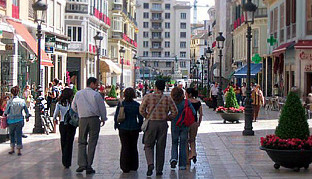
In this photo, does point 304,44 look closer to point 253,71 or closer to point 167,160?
point 253,71

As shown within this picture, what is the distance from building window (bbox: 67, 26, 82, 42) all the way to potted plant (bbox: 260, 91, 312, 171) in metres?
39.6

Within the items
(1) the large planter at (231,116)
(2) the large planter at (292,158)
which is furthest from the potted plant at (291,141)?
(1) the large planter at (231,116)

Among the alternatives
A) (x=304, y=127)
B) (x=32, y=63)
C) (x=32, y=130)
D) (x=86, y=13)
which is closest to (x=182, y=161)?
(x=304, y=127)

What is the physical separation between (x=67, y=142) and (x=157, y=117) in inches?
83.6

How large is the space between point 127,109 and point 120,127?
369 mm

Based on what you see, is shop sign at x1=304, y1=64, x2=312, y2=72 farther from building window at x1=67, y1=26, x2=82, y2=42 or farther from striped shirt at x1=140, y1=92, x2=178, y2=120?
building window at x1=67, y1=26, x2=82, y2=42

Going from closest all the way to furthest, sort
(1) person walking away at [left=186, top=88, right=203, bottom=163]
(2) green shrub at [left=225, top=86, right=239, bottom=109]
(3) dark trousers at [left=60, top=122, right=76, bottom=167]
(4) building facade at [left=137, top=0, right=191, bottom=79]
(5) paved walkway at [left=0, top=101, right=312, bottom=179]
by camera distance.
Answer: (5) paved walkway at [left=0, top=101, right=312, bottom=179], (3) dark trousers at [left=60, top=122, right=76, bottom=167], (1) person walking away at [left=186, top=88, right=203, bottom=163], (2) green shrub at [left=225, top=86, right=239, bottom=109], (4) building facade at [left=137, top=0, right=191, bottom=79]

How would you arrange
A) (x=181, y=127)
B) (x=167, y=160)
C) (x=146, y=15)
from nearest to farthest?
(x=181, y=127), (x=167, y=160), (x=146, y=15)

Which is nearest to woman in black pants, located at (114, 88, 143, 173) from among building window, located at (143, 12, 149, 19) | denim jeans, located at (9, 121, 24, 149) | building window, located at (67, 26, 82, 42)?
denim jeans, located at (9, 121, 24, 149)

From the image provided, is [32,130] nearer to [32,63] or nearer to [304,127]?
[304,127]

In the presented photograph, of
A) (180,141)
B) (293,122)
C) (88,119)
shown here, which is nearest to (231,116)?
(180,141)

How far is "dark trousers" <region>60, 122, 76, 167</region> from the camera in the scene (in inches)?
447

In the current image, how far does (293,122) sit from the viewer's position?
35.0ft

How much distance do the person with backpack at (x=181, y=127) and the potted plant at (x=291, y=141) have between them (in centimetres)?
153
